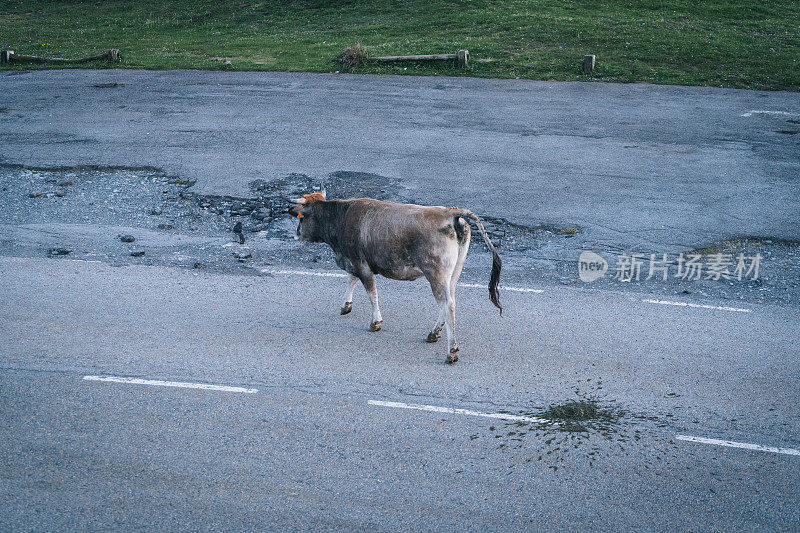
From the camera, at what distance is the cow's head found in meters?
→ 9.86

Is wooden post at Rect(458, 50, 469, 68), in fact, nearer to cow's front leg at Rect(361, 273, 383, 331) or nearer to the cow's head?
the cow's head

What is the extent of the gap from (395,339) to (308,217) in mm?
2162

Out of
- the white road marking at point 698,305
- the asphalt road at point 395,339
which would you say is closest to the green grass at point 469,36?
the asphalt road at point 395,339

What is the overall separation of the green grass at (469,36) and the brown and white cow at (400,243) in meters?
13.6

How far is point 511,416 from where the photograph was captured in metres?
7.51

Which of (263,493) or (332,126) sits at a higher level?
(332,126)

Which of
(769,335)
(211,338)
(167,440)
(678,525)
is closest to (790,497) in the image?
(678,525)

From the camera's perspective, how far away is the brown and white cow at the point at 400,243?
8.48 m

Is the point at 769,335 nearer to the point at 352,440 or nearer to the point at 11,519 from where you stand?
the point at 352,440

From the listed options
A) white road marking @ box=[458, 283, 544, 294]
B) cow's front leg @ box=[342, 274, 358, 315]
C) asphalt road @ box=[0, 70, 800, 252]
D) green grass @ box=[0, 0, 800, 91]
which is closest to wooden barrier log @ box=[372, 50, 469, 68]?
green grass @ box=[0, 0, 800, 91]

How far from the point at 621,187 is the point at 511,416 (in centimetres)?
817

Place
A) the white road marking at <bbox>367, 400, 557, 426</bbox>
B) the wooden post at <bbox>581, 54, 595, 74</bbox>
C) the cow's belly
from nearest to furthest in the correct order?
the white road marking at <bbox>367, 400, 557, 426</bbox> < the cow's belly < the wooden post at <bbox>581, 54, 595, 74</bbox>

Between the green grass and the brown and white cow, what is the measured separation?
13.6 m

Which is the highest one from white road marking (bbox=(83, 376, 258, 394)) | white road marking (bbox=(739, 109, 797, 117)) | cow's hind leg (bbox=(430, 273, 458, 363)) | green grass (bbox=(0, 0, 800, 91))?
green grass (bbox=(0, 0, 800, 91))
